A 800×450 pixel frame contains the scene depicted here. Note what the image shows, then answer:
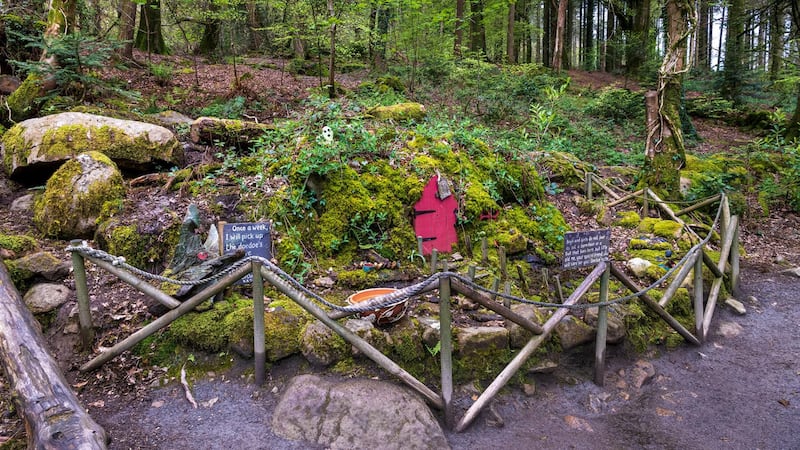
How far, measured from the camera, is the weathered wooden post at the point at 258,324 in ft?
11.9

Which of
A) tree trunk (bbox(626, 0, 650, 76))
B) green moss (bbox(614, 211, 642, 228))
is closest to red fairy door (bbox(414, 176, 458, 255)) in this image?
green moss (bbox(614, 211, 642, 228))

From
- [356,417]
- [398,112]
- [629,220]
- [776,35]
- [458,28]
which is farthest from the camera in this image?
[458,28]

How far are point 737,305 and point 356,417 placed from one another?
218 inches

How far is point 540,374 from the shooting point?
13.9 feet

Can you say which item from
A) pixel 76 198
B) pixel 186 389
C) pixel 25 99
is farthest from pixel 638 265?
pixel 25 99

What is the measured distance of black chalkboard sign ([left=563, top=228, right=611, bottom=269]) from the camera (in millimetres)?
4371

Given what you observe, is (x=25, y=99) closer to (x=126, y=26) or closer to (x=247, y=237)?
(x=126, y=26)

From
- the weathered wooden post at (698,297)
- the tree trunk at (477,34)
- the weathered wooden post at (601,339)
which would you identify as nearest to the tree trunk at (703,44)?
the tree trunk at (477,34)

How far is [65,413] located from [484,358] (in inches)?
126

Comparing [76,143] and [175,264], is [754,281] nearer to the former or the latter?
[175,264]

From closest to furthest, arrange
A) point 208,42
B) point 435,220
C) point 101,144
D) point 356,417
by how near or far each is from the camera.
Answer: point 356,417, point 435,220, point 101,144, point 208,42

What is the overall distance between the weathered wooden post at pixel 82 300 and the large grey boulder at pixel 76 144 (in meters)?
2.69

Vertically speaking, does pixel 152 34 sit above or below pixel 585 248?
above

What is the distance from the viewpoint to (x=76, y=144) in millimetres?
5988
